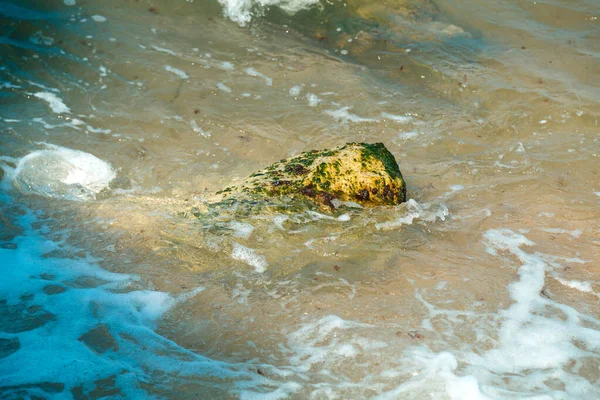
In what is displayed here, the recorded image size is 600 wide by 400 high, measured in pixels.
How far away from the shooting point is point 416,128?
20.5 ft

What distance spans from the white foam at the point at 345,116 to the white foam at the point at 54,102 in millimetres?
2929

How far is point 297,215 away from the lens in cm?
454

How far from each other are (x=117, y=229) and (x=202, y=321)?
1.35 m

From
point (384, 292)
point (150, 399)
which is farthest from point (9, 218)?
point (384, 292)

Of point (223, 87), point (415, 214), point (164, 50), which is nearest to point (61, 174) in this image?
point (223, 87)

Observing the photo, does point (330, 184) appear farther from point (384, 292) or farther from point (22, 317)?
point (22, 317)

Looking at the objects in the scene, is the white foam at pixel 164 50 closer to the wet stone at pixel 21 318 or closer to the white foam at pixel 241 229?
the white foam at pixel 241 229

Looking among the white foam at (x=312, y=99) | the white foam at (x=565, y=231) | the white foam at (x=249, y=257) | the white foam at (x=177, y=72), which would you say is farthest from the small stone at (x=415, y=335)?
the white foam at (x=177, y=72)

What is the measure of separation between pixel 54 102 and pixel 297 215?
3585 millimetres

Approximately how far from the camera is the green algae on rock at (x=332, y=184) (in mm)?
4641

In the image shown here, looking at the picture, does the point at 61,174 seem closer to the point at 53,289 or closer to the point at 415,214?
the point at 53,289

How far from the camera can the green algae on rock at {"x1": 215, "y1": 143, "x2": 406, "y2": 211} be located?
4641mm

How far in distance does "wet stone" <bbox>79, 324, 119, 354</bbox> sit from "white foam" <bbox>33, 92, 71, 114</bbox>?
367 centimetres

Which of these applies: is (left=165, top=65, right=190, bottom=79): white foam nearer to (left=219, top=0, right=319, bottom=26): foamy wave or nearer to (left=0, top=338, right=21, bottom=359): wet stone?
(left=219, top=0, right=319, bottom=26): foamy wave
